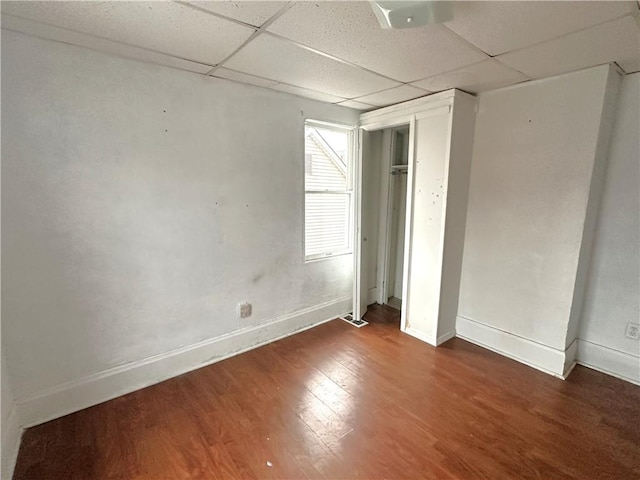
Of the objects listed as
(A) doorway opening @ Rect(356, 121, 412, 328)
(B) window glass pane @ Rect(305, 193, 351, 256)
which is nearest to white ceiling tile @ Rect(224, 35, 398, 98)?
(A) doorway opening @ Rect(356, 121, 412, 328)

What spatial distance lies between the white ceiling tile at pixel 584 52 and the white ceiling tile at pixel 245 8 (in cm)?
144

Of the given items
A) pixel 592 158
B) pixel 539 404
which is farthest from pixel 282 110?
pixel 539 404

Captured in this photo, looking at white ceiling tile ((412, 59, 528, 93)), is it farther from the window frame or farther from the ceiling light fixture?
the window frame

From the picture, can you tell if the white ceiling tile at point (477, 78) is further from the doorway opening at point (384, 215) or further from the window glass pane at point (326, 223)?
the window glass pane at point (326, 223)

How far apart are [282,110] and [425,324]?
2.42 meters

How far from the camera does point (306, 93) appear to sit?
2.68 m

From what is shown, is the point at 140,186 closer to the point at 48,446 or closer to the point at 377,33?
the point at 48,446

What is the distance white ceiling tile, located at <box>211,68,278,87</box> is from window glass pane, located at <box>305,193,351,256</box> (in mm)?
1068

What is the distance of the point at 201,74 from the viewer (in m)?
2.24

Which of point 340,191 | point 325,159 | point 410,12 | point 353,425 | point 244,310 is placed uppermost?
point 410,12

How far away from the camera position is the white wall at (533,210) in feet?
7.25

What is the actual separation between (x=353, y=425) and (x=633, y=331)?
227 cm

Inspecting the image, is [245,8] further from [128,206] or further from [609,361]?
[609,361]

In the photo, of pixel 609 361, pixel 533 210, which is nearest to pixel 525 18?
pixel 533 210
